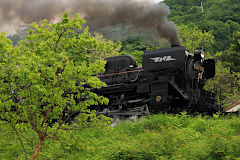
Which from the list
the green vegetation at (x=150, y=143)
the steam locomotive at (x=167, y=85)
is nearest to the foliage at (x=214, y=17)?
the steam locomotive at (x=167, y=85)

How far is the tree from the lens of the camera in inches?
360

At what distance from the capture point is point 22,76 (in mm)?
8688

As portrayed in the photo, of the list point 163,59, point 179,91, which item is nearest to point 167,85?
point 179,91

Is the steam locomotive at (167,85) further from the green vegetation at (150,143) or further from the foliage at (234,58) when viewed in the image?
the foliage at (234,58)

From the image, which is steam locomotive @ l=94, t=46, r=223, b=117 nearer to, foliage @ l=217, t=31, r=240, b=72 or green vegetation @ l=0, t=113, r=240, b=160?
green vegetation @ l=0, t=113, r=240, b=160

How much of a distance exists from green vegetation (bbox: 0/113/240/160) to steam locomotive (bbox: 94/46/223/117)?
2054mm

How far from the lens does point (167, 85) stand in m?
14.9

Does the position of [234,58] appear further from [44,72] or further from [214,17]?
[214,17]

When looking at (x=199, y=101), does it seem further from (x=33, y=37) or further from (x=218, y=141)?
(x=33, y=37)

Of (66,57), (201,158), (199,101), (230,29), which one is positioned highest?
(230,29)

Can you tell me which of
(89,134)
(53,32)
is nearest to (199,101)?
(89,134)

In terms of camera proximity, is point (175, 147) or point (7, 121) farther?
point (7, 121)

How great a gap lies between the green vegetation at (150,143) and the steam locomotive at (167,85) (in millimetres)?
2054

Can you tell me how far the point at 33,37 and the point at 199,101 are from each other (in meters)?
8.73
